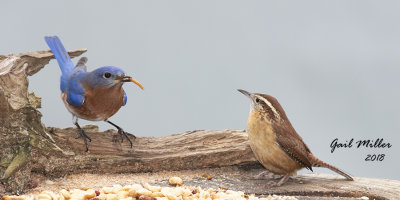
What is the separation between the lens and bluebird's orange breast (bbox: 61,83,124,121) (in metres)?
5.86

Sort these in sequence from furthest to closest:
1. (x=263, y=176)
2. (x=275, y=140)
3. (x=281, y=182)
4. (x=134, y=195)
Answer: (x=263, y=176) → (x=281, y=182) → (x=275, y=140) → (x=134, y=195)

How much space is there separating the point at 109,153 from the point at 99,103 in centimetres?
82

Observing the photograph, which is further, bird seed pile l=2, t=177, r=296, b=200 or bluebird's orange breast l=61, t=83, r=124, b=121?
bluebird's orange breast l=61, t=83, r=124, b=121

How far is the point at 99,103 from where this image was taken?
5859 millimetres

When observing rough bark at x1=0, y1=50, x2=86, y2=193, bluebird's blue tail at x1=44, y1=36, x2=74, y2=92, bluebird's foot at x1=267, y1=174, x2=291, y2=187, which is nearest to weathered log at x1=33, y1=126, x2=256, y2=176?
rough bark at x1=0, y1=50, x2=86, y2=193

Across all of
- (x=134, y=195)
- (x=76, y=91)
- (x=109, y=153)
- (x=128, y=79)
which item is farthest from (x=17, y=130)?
(x=134, y=195)

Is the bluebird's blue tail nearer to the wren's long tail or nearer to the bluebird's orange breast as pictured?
the bluebird's orange breast

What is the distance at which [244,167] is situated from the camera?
22.6 feet

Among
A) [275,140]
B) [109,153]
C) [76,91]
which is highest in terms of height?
[76,91]

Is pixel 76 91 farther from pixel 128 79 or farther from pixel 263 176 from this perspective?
pixel 263 176

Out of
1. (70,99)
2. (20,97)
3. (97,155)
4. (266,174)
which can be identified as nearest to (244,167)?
(266,174)

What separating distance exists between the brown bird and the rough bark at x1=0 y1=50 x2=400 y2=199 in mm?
263

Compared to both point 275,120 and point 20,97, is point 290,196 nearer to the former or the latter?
point 275,120

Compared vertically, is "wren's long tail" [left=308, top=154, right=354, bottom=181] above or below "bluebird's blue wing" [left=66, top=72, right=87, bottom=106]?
below
